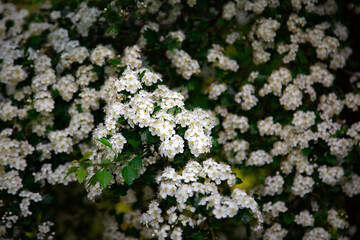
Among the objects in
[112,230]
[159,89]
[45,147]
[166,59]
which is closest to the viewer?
[159,89]

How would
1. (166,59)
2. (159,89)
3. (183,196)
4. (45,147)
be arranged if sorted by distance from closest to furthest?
(183,196) → (159,89) → (45,147) → (166,59)

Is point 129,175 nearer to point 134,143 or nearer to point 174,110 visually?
point 134,143

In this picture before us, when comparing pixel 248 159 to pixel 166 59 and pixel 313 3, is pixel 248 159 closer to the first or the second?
pixel 166 59

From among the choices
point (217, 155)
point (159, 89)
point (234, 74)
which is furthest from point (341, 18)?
point (159, 89)

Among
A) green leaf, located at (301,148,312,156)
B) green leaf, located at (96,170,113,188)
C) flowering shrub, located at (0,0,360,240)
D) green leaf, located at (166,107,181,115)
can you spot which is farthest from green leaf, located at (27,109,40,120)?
green leaf, located at (301,148,312,156)

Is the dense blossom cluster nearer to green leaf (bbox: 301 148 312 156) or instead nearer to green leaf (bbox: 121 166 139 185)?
green leaf (bbox: 121 166 139 185)

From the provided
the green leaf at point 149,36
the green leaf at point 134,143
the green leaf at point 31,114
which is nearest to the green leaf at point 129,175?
the green leaf at point 134,143
